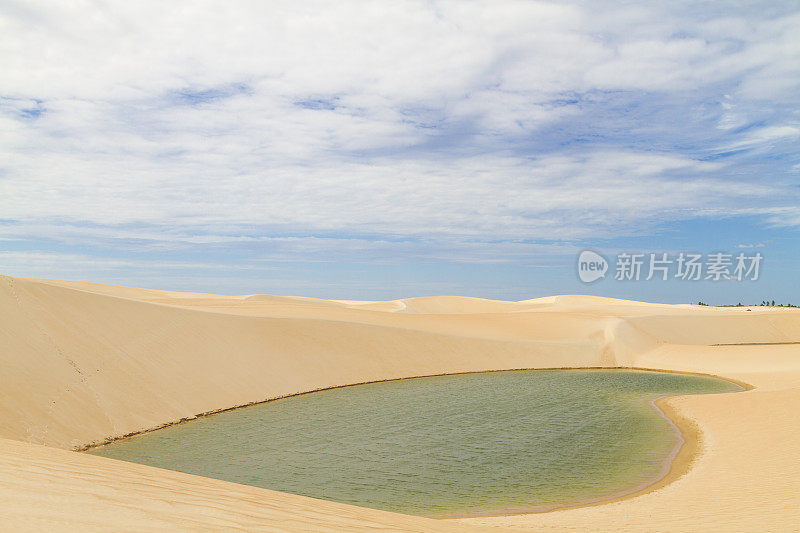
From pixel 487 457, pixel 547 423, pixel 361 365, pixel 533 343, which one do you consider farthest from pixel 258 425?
pixel 533 343

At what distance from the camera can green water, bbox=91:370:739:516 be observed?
35.3 ft

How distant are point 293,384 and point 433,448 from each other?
12.2 meters

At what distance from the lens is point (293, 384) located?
2489cm

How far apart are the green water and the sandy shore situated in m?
1.12

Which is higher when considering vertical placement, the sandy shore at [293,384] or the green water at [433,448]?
the sandy shore at [293,384]

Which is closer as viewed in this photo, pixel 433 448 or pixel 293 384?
pixel 433 448

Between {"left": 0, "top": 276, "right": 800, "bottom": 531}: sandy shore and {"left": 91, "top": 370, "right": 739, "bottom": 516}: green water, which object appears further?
{"left": 91, "top": 370, "right": 739, "bottom": 516}: green water

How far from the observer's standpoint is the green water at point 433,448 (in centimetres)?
1076

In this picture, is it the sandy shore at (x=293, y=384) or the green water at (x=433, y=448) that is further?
the green water at (x=433, y=448)

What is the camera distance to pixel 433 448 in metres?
14.3

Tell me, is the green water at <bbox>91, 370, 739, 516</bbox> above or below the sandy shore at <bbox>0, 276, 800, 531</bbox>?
below

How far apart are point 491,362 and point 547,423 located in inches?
674

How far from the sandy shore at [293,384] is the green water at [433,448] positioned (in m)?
1.12

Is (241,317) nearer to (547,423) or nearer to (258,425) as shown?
(258,425)
